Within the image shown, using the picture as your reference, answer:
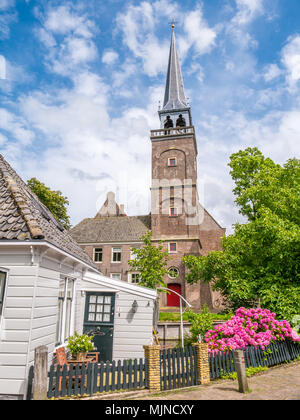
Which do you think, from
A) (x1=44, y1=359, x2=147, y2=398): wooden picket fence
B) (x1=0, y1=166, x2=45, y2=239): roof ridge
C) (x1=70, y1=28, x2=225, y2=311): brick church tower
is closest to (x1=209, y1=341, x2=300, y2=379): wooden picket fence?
(x1=44, y1=359, x2=147, y2=398): wooden picket fence

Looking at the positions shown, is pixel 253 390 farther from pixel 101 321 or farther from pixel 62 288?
pixel 101 321

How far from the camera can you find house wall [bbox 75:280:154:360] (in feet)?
37.5

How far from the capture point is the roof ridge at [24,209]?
6.12 m

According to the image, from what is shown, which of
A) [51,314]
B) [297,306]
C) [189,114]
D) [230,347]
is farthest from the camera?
[189,114]

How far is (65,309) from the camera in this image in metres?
8.91

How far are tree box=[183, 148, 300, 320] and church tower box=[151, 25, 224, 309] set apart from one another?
11.3 metres

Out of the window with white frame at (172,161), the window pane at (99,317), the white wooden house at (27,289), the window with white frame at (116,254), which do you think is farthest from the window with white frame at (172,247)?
the white wooden house at (27,289)

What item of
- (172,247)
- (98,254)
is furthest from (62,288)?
(98,254)

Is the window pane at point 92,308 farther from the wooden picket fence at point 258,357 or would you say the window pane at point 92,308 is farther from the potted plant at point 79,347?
the wooden picket fence at point 258,357

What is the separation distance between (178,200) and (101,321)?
2214 centimetres
